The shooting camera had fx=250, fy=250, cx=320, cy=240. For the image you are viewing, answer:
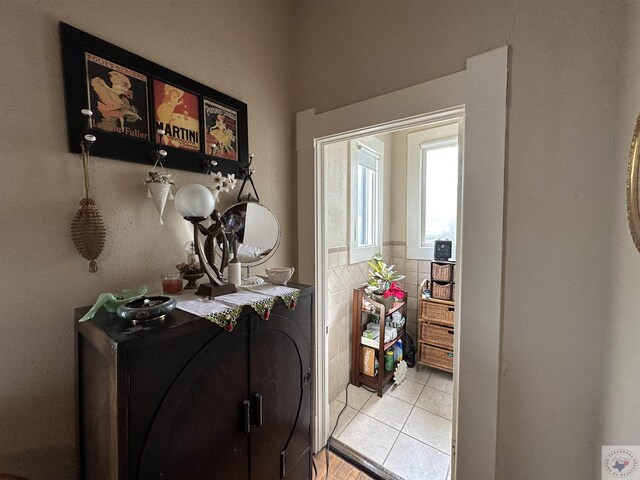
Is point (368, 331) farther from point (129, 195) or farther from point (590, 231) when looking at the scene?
point (129, 195)

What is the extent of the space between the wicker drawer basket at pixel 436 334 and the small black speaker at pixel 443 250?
0.66 metres

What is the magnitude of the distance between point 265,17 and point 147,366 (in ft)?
5.83

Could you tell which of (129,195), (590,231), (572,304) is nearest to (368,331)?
(572,304)

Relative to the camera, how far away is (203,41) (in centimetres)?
115

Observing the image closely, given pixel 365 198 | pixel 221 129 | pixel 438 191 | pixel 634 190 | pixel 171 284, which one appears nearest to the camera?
pixel 634 190

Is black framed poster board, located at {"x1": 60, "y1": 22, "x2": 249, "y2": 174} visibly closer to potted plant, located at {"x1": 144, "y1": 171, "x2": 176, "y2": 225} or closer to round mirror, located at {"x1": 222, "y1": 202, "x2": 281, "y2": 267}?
potted plant, located at {"x1": 144, "y1": 171, "x2": 176, "y2": 225}

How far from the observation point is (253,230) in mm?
1311

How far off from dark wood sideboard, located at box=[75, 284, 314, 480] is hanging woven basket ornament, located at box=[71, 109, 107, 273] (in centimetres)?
19

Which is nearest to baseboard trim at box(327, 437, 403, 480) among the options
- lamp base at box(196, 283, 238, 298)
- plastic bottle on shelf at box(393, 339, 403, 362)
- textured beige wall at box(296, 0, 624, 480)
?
textured beige wall at box(296, 0, 624, 480)

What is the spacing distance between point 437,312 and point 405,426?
1.00m

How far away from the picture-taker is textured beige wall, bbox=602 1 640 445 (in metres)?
0.70

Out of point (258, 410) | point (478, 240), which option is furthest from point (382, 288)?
point (258, 410)

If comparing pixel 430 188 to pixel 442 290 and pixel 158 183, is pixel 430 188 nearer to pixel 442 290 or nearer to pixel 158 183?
pixel 442 290

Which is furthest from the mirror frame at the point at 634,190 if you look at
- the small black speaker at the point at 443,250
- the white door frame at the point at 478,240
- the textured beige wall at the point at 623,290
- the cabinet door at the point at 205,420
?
the small black speaker at the point at 443,250
